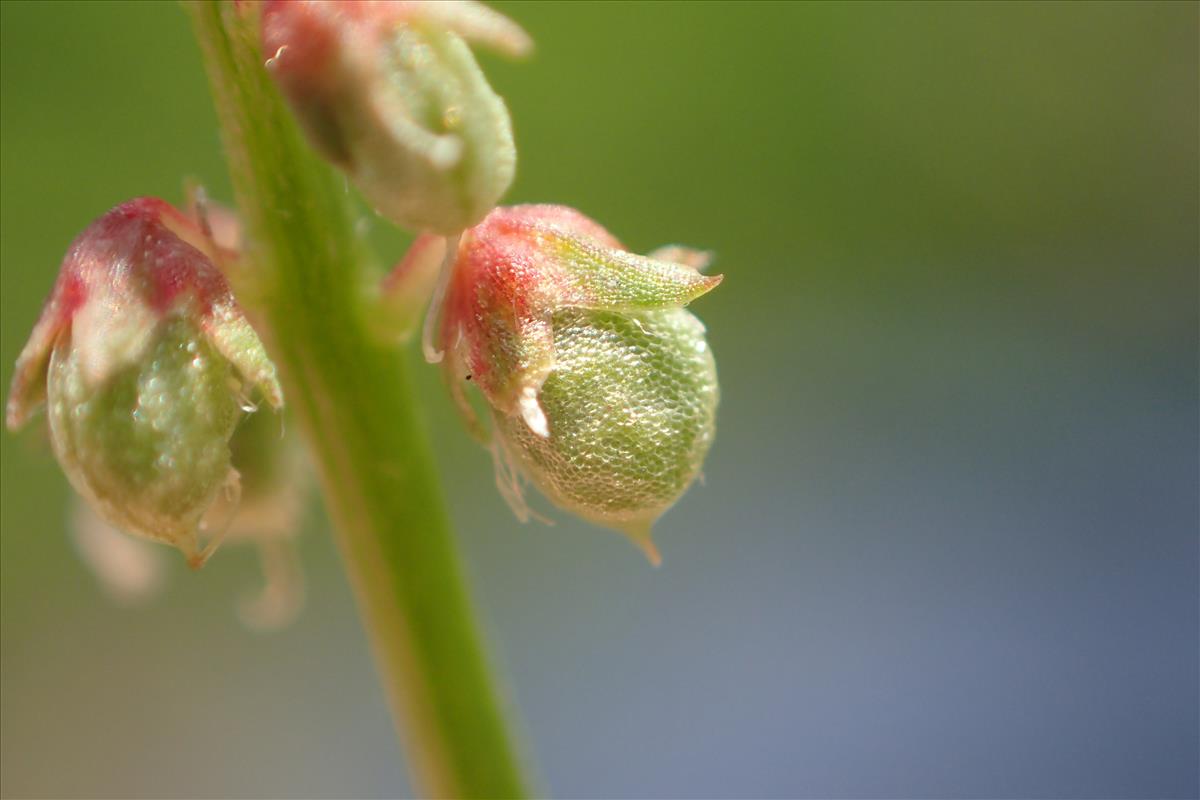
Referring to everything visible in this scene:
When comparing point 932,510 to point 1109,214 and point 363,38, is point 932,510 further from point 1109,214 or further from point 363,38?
point 363,38

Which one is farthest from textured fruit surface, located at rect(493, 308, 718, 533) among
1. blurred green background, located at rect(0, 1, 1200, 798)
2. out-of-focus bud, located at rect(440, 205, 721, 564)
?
blurred green background, located at rect(0, 1, 1200, 798)

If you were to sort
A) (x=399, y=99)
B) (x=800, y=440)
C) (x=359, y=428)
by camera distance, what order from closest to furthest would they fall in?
(x=399, y=99) → (x=359, y=428) → (x=800, y=440)

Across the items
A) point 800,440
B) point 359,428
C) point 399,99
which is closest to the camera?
point 399,99

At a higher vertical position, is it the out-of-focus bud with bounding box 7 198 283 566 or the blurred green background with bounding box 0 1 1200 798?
the blurred green background with bounding box 0 1 1200 798

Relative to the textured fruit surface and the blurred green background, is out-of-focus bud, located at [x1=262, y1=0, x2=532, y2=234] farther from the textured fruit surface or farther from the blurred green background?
the blurred green background

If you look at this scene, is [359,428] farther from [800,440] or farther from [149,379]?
[800,440]

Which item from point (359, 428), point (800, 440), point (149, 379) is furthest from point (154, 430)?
point (800, 440)
